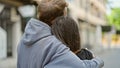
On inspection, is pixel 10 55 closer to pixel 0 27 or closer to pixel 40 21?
pixel 0 27

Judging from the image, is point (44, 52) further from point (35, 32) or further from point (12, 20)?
point (12, 20)

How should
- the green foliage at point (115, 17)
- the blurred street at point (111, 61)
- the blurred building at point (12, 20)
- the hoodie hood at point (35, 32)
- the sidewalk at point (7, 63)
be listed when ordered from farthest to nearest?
1. the green foliage at point (115, 17)
2. the blurred building at point (12, 20)
3. the blurred street at point (111, 61)
4. the sidewalk at point (7, 63)
5. the hoodie hood at point (35, 32)

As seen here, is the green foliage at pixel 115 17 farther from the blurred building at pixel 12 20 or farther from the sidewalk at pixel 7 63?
the sidewalk at pixel 7 63

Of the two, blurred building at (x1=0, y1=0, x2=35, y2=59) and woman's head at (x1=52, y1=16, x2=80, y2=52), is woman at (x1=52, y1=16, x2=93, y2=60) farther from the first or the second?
blurred building at (x1=0, y1=0, x2=35, y2=59)

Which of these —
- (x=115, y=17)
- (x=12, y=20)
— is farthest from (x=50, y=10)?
(x=115, y=17)

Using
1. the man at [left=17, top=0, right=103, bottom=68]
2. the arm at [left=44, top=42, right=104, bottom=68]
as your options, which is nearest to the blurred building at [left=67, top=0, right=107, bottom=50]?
the man at [left=17, top=0, right=103, bottom=68]

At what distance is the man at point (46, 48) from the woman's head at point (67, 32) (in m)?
0.04

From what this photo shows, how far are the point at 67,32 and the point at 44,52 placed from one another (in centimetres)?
19

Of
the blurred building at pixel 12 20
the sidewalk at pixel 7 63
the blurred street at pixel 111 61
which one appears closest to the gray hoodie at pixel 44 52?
the blurred street at pixel 111 61

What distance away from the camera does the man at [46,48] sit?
105 inches

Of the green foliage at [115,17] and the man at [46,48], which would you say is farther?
the green foliage at [115,17]

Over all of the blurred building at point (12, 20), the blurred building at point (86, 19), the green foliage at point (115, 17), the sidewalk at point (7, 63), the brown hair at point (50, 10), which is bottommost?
the green foliage at point (115, 17)

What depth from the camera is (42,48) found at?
108 inches

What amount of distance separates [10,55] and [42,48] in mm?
21481
